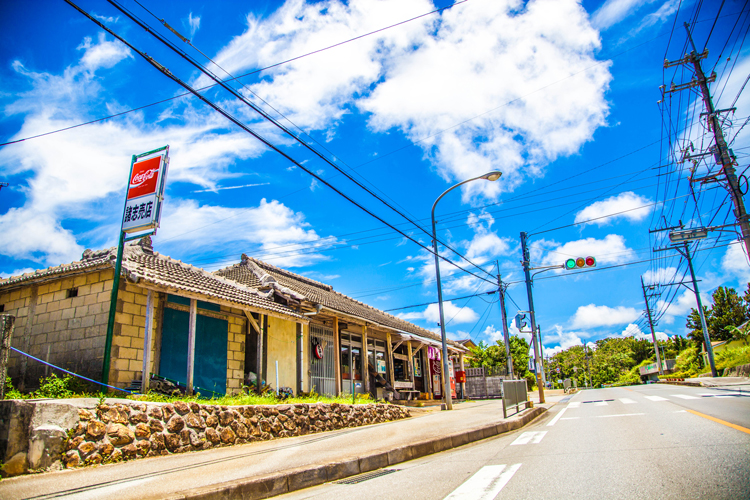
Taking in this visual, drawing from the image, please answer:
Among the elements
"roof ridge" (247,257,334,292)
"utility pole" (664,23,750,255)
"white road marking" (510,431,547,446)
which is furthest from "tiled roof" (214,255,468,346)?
"utility pole" (664,23,750,255)

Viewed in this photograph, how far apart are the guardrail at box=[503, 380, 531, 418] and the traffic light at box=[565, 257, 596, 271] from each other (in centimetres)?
480

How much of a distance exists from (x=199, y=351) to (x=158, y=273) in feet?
8.22

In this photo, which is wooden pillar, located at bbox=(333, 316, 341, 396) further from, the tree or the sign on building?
the tree

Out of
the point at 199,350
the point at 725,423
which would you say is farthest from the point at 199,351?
the point at 725,423

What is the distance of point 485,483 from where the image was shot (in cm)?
462

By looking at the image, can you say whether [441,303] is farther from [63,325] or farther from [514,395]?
[63,325]

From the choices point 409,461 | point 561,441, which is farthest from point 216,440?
point 561,441

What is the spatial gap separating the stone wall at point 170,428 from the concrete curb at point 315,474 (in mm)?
2937

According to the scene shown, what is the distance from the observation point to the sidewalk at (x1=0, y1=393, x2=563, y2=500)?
464cm

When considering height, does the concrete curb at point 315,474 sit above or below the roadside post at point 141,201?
below

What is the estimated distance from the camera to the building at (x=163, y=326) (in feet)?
30.4

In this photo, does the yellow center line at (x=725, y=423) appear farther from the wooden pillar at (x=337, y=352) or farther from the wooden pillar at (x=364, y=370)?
the wooden pillar at (x=364, y=370)

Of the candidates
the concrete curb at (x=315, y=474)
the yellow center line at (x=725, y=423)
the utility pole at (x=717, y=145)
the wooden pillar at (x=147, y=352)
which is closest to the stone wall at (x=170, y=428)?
the wooden pillar at (x=147, y=352)

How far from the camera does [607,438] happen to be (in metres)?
7.29
